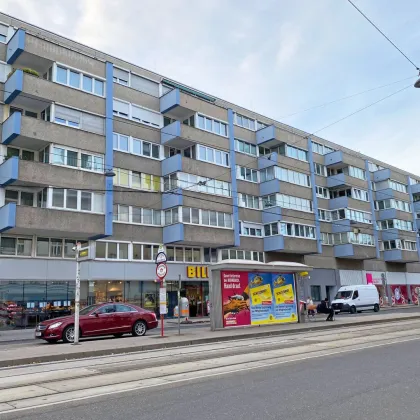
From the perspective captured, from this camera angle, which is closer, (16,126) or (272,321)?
(272,321)

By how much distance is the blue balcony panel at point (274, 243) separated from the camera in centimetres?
3656

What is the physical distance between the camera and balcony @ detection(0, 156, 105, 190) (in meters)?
24.1

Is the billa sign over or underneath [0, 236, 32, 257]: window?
underneath

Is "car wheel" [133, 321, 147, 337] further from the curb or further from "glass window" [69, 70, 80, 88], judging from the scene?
"glass window" [69, 70, 80, 88]

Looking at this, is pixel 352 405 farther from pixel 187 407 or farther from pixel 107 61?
pixel 107 61

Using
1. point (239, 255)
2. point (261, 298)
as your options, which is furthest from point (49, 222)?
point (239, 255)

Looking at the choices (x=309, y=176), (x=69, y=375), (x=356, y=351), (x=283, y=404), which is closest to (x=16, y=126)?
(x=69, y=375)

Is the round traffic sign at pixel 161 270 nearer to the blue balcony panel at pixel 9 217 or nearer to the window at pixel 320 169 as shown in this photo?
the blue balcony panel at pixel 9 217

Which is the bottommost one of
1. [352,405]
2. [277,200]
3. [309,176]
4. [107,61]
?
[352,405]

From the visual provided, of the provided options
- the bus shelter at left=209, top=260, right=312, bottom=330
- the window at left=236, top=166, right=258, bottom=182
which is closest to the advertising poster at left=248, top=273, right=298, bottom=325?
the bus shelter at left=209, top=260, right=312, bottom=330

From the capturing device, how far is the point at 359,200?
47.2 meters

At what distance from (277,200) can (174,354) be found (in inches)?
1073

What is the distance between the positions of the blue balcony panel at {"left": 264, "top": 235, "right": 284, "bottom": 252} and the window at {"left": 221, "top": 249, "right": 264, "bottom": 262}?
2.77 ft

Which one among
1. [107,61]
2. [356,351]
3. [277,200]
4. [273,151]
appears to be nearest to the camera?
[356,351]
